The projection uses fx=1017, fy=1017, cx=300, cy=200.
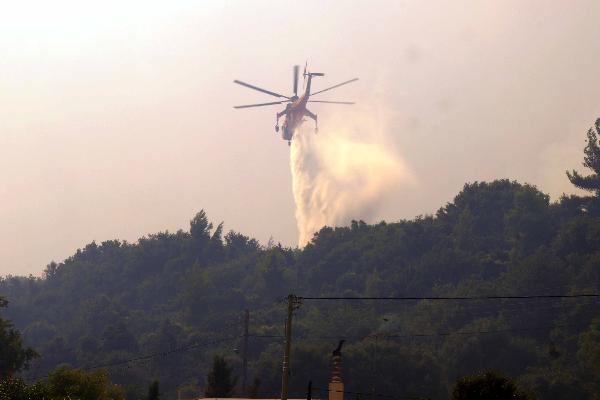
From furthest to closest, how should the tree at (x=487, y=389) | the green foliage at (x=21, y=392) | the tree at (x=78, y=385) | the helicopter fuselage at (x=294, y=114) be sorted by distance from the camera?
1. the helicopter fuselage at (x=294, y=114)
2. the tree at (x=78, y=385)
3. the green foliage at (x=21, y=392)
4. the tree at (x=487, y=389)

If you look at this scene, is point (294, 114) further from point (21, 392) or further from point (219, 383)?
point (21, 392)

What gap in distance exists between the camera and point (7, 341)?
3959 inches

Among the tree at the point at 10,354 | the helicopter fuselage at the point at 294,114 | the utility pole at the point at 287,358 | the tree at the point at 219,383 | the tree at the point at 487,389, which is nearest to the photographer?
the tree at the point at 487,389

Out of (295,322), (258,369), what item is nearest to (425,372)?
(258,369)

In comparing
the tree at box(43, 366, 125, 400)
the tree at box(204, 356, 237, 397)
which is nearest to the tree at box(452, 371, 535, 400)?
the tree at box(43, 366, 125, 400)

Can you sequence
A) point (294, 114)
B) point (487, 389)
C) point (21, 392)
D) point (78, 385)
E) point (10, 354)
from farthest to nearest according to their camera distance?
1. point (294, 114)
2. point (10, 354)
3. point (78, 385)
4. point (21, 392)
5. point (487, 389)

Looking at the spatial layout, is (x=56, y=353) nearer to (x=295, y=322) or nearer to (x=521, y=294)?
(x=295, y=322)

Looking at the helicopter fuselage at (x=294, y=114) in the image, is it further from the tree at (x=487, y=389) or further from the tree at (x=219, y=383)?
the tree at (x=487, y=389)

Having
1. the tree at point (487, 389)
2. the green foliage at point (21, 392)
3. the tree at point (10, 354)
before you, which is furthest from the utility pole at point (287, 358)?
the tree at point (10, 354)

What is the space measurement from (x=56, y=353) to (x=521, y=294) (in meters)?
82.6

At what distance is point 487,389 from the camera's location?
54594mm

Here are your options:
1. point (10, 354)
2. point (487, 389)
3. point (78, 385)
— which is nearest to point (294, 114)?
point (10, 354)

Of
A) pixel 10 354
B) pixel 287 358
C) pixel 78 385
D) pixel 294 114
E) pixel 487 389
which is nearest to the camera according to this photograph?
pixel 487 389

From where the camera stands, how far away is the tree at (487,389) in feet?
179
